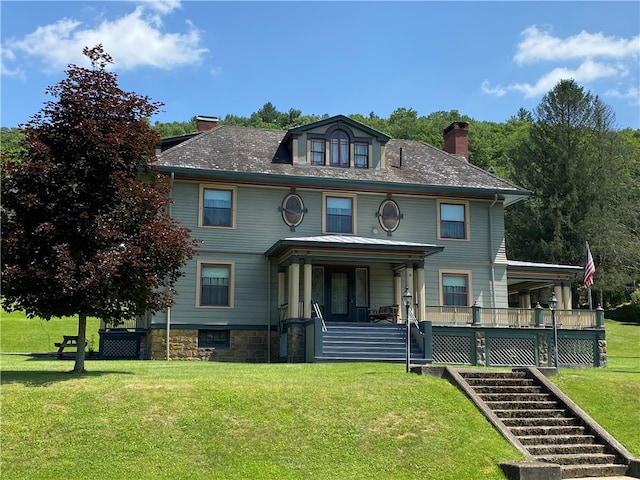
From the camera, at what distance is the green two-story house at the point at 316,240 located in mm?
23875

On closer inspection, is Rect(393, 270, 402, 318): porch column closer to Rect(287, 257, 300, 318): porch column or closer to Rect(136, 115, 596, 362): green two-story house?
Rect(136, 115, 596, 362): green two-story house

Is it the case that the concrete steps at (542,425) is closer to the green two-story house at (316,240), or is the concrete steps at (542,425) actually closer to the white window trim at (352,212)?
the green two-story house at (316,240)

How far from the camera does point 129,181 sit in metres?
15.0

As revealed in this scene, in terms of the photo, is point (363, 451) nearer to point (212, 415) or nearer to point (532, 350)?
point (212, 415)

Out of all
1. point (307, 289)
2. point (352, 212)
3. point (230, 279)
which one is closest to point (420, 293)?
point (307, 289)

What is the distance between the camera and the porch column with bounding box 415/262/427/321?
23.5 meters

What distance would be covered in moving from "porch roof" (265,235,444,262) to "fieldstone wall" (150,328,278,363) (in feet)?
10.0

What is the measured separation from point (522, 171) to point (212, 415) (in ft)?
145

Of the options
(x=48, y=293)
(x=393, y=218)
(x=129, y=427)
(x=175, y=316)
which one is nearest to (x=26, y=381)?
(x=48, y=293)

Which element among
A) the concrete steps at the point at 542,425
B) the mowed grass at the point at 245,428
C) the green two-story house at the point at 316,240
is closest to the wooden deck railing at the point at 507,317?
the green two-story house at the point at 316,240

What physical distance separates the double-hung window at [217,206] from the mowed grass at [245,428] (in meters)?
10.7

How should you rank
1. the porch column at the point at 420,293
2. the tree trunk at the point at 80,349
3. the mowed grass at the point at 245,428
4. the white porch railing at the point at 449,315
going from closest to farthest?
the mowed grass at the point at 245,428 < the tree trunk at the point at 80,349 < the porch column at the point at 420,293 < the white porch railing at the point at 449,315

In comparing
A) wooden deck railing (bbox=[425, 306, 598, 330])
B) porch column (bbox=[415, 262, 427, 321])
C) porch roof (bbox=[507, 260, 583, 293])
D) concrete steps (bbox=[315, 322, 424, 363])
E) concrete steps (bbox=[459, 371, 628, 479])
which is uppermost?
porch roof (bbox=[507, 260, 583, 293])

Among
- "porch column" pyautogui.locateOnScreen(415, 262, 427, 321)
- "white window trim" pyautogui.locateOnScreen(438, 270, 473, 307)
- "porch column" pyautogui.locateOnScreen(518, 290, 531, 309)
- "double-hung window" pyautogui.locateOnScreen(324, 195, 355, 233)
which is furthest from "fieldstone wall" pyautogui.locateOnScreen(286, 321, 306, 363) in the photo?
"porch column" pyautogui.locateOnScreen(518, 290, 531, 309)
